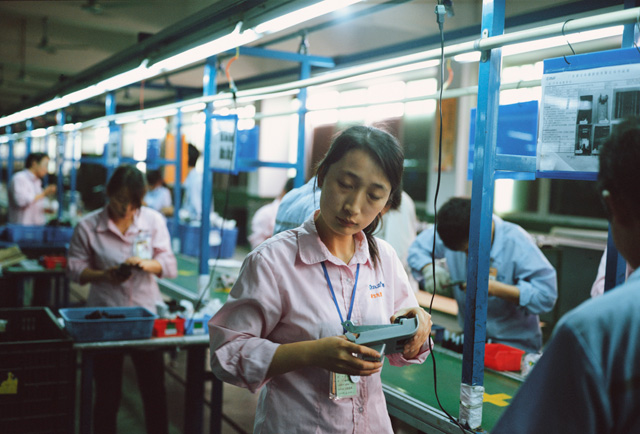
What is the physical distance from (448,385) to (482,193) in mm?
948

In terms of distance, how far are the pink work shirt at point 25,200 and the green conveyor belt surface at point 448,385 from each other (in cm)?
661

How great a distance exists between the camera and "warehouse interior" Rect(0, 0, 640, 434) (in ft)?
6.50

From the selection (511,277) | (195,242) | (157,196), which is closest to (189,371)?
(511,277)

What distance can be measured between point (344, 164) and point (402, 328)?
1.53 feet

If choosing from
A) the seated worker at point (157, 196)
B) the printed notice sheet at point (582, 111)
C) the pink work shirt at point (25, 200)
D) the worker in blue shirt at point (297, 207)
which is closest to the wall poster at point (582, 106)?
the printed notice sheet at point (582, 111)

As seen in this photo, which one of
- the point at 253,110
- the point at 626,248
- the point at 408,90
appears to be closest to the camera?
the point at 626,248

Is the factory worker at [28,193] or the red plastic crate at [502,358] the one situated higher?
the factory worker at [28,193]

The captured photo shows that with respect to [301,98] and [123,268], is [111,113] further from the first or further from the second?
[123,268]

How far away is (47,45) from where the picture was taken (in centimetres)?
736

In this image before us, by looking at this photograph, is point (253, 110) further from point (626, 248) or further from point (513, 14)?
point (626, 248)

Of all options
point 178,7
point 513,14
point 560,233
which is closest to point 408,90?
point 560,233

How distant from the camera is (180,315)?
3.10m

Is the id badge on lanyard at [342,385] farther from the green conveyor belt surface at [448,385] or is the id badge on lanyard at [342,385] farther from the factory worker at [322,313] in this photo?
the green conveyor belt surface at [448,385]

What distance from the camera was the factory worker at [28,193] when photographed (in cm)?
749
